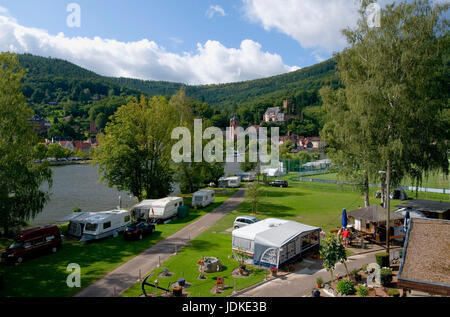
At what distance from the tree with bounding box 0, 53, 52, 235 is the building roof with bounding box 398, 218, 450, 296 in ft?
76.4

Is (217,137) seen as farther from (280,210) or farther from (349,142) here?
(349,142)

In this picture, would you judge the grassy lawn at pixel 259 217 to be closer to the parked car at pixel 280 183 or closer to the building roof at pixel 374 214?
the parked car at pixel 280 183

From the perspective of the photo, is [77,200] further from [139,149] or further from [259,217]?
[259,217]

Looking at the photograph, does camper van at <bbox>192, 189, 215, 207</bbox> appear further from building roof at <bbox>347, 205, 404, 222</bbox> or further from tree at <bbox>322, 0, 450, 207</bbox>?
tree at <bbox>322, 0, 450, 207</bbox>

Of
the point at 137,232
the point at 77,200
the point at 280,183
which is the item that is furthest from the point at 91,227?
the point at 280,183

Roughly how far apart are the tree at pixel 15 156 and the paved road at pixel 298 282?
59.2 ft

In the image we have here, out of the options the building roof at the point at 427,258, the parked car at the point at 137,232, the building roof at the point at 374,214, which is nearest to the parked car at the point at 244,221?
the parked car at the point at 137,232

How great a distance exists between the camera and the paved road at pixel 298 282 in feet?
41.7

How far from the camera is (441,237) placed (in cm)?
1125

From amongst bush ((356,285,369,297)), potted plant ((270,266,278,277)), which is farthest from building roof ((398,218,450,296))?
potted plant ((270,266,278,277))

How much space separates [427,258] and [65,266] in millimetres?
17445

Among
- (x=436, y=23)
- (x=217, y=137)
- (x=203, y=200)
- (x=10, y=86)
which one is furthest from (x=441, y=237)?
(x=217, y=137)

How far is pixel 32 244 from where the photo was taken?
1752 cm
